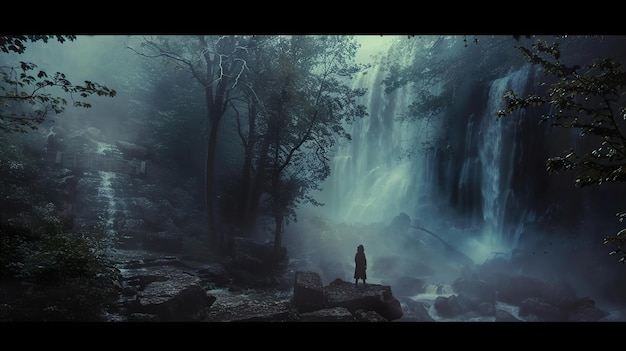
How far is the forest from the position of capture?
10.8 m

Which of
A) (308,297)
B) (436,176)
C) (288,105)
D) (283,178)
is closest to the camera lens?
(308,297)

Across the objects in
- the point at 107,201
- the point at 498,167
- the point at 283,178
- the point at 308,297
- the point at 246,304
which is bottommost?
the point at 246,304

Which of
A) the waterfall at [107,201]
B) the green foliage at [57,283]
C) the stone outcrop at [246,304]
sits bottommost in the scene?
the stone outcrop at [246,304]

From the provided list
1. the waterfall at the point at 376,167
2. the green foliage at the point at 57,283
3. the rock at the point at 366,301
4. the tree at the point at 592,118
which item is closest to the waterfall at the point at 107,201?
the green foliage at the point at 57,283

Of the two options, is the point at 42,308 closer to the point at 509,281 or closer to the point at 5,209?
the point at 5,209

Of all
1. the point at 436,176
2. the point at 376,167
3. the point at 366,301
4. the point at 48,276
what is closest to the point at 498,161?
the point at 436,176

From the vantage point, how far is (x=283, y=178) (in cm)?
2212

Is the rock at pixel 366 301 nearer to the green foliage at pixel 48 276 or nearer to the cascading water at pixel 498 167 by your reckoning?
the green foliage at pixel 48 276

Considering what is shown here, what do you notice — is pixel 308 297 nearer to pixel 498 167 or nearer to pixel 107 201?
pixel 107 201

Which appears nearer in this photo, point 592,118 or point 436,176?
point 592,118

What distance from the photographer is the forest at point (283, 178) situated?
10820 mm

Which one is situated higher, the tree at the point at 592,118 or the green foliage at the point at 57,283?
the tree at the point at 592,118
